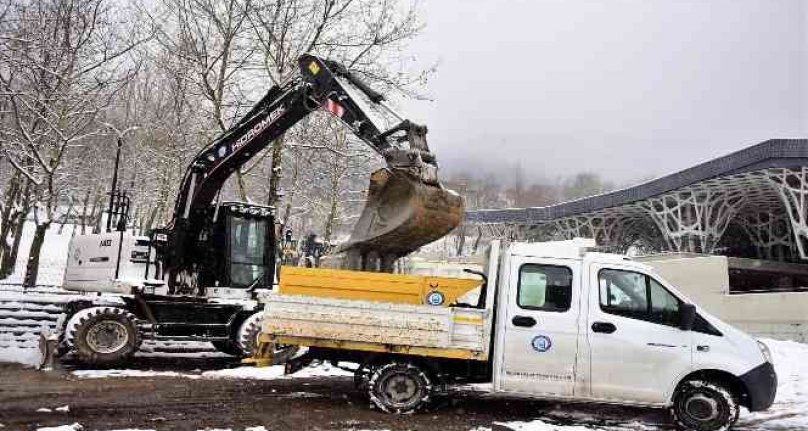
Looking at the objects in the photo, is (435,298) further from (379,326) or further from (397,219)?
(397,219)

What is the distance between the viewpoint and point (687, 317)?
7617 millimetres

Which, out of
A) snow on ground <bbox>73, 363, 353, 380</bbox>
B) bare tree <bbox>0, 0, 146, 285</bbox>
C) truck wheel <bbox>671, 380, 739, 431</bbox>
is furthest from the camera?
bare tree <bbox>0, 0, 146, 285</bbox>

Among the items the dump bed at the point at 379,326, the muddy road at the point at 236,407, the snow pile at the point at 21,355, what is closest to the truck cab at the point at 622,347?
the dump bed at the point at 379,326

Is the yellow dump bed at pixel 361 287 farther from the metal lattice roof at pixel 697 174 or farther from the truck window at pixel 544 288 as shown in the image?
the metal lattice roof at pixel 697 174

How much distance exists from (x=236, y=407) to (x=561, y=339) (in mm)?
4085

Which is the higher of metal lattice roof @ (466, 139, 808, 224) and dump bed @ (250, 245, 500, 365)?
metal lattice roof @ (466, 139, 808, 224)

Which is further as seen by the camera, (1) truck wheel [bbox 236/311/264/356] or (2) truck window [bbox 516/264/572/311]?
(1) truck wheel [bbox 236/311/264/356]

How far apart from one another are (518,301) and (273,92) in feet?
20.3

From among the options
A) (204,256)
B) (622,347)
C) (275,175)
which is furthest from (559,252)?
(275,175)

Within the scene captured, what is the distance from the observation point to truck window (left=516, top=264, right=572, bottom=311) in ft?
25.5

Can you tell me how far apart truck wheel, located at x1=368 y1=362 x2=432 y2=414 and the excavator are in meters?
2.54

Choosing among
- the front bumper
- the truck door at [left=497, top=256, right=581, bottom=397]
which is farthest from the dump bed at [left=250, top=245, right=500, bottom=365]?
the front bumper

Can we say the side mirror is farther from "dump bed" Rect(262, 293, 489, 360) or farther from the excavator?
the excavator

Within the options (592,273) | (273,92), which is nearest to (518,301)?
(592,273)
